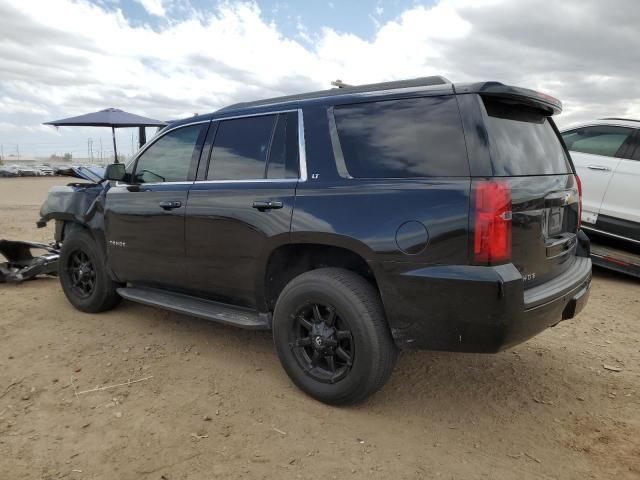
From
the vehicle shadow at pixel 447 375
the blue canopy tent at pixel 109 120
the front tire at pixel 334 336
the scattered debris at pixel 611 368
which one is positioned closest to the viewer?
the front tire at pixel 334 336

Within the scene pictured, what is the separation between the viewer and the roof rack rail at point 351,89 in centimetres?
293

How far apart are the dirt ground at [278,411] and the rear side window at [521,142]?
1493 millimetres

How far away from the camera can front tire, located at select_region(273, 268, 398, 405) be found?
293 cm

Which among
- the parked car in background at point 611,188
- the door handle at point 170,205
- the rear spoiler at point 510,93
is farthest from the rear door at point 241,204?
the parked car in background at point 611,188

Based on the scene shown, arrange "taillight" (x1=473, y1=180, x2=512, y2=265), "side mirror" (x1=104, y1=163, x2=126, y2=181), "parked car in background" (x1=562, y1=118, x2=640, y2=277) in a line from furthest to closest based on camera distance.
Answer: "parked car in background" (x1=562, y1=118, x2=640, y2=277) < "side mirror" (x1=104, y1=163, x2=126, y2=181) < "taillight" (x1=473, y1=180, x2=512, y2=265)

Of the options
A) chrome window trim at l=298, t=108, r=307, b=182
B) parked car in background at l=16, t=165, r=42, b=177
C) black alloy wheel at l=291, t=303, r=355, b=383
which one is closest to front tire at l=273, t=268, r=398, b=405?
black alloy wheel at l=291, t=303, r=355, b=383

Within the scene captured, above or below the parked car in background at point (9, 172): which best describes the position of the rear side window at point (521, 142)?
above

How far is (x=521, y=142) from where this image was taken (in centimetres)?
297

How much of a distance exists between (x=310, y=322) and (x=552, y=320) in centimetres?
143

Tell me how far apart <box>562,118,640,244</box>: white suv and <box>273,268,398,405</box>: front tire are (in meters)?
4.76

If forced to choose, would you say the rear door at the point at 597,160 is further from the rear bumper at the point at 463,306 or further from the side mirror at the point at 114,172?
the side mirror at the point at 114,172

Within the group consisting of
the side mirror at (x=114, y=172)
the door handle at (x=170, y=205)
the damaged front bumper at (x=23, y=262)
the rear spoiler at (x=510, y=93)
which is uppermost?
the rear spoiler at (x=510, y=93)

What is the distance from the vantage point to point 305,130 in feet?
11.0

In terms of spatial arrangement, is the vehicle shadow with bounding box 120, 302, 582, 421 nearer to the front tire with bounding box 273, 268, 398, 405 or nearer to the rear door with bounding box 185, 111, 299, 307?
the front tire with bounding box 273, 268, 398, 405
